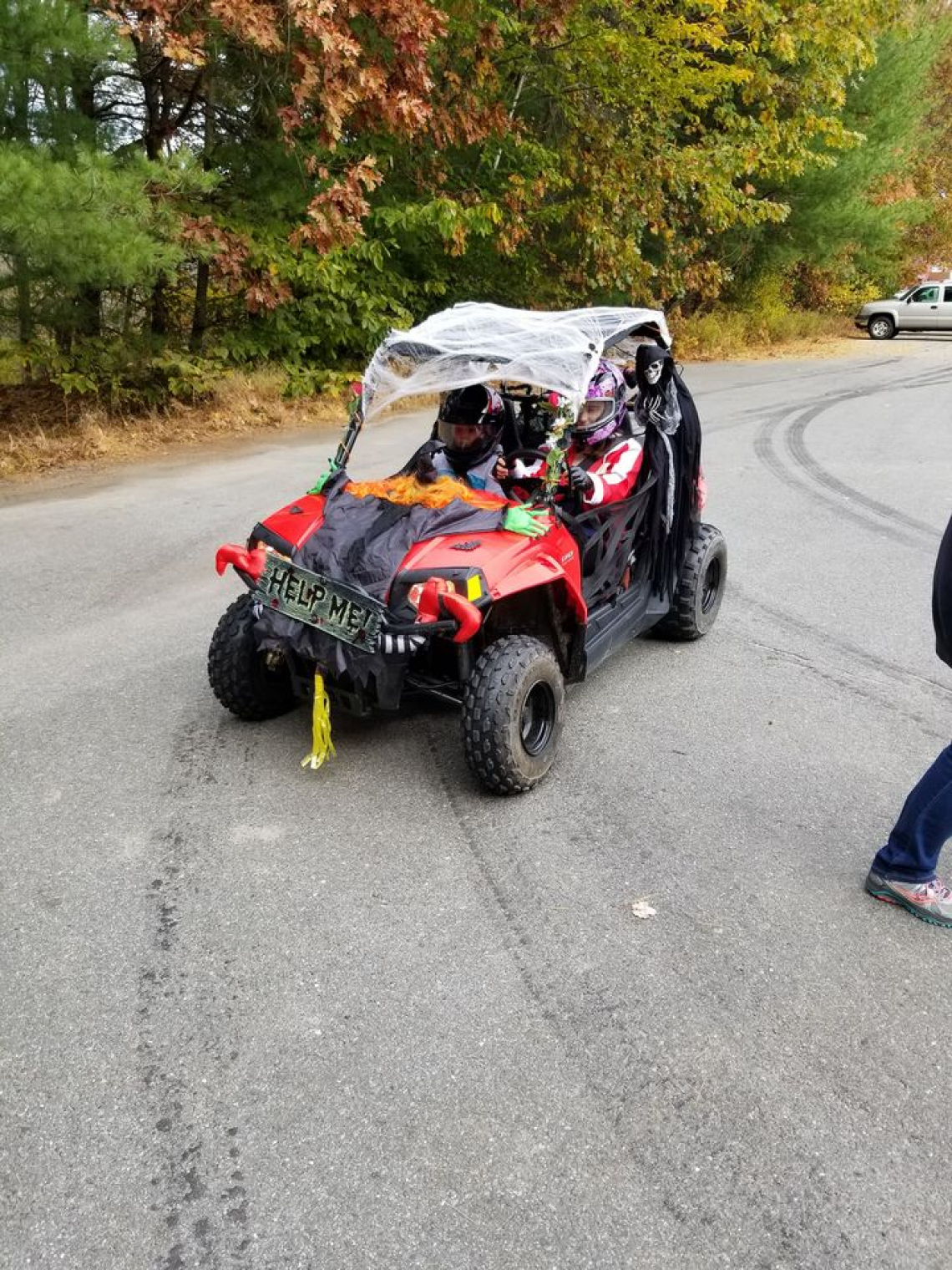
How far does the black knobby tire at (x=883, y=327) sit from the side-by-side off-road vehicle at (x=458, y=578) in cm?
2490

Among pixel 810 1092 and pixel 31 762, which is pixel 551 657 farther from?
pixel 31 762

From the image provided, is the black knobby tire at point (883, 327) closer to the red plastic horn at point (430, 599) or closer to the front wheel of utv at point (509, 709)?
the front wheel of utv at point (509, 709)

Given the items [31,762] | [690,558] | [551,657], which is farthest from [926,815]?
[31,762]

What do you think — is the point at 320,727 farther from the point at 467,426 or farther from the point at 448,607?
the point at 467,426

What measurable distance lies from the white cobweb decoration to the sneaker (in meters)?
2.17

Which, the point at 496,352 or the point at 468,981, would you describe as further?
the point at 496,352

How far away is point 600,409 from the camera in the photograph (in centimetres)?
446

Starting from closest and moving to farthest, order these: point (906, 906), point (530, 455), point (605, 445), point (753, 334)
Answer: point (906, 906), point (530, 455), point (605, 445), point (753, 334)

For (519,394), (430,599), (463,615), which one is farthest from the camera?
(519,394)

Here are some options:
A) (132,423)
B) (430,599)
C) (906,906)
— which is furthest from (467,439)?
(132,423)

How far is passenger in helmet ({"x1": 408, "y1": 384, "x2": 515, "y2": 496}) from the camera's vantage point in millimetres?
4477

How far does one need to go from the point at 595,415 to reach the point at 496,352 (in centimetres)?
64

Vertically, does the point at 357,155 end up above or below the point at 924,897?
above

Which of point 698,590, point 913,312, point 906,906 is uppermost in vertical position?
point 913,312
